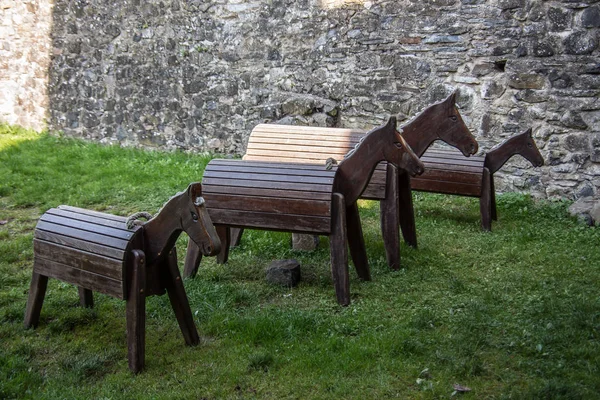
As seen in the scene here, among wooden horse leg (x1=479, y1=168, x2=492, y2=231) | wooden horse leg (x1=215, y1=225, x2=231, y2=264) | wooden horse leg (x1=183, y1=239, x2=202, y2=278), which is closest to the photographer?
wooden horse leg (x1=183, y1=239, x2=202, y2=278)

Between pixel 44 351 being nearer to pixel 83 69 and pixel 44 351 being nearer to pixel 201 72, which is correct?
pixel 201 72

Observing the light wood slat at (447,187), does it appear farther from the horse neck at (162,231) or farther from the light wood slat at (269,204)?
the horse neck at (162,231)

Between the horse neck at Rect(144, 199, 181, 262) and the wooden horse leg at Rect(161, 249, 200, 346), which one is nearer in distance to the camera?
the horse neck at Rect(144, 199, 181, 262)

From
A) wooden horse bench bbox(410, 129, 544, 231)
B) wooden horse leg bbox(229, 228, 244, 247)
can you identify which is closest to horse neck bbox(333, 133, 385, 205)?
wooden horse leg bbox(229, 228, 244, 247)

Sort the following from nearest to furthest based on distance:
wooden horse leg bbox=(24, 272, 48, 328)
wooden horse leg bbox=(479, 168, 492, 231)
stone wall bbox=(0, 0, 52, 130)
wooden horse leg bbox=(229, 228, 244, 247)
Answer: wooden horse leg bbox=(24, 272, 48, 328), wooden horse leg bbox=(229, 228, 244, 247), wooden horse leg bbox=(479, 168, 492, 231), stone wall bbox=(0, 0, 52, 130)

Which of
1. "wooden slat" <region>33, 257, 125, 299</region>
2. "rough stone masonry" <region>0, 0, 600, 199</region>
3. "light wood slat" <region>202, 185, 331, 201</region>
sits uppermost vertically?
"rough stone masonry" <region>0, 0, 600, 199</region>

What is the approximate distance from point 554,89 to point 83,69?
7556 millimetres

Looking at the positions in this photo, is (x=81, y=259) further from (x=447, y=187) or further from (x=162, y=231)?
(x=447, y=187)

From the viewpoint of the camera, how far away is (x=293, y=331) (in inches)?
181


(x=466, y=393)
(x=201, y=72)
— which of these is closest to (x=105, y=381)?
(x=466, y=393)

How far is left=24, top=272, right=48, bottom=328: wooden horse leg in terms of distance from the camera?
15.2ft

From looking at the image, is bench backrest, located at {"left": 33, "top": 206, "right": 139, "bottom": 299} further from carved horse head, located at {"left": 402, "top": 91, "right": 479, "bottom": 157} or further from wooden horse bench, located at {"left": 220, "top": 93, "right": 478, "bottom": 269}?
carved horse head, located at {"left": 402, "top": 91, "right": 479, "bottom": 157}

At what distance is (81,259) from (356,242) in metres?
2.26

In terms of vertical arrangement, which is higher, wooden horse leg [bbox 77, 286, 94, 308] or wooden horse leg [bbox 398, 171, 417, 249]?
wooden horse leg [bbox 398, 171, 417, 249]
